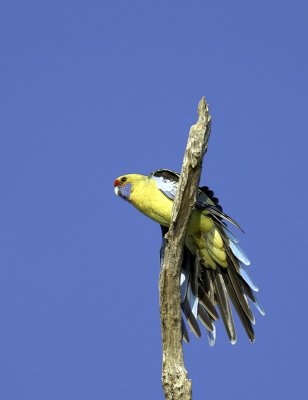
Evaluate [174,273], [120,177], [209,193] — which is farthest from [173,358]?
[120,177]

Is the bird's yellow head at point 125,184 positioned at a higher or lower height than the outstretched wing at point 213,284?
higher

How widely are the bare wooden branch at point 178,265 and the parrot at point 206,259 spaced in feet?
2.25

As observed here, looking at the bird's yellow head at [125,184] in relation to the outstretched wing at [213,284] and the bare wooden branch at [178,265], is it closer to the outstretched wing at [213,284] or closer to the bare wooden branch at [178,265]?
the outstretched wing at [213,284]

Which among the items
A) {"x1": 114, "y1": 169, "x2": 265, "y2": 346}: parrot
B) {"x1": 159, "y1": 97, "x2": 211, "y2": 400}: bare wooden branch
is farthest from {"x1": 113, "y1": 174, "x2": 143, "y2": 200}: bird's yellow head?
{"x1": 159, "y1": 97, "x2": 211, "y2": 400}: bare wooden branch

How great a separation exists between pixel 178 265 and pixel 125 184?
5.43ft

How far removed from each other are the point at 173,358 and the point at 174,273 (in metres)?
0.79

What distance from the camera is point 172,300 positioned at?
6965 mm

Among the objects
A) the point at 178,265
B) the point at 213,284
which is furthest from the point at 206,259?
the point at 178,265

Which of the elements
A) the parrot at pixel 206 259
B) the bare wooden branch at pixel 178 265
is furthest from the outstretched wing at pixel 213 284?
the bare wooden branch at pixel 178 265

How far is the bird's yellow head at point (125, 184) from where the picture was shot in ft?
26.8

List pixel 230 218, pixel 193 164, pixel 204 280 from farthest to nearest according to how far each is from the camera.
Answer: pixel 204 280 < pixel 230 218 < pixel 193 164

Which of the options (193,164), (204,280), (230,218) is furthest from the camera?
(204,280)

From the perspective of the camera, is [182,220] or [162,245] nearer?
[182,220]

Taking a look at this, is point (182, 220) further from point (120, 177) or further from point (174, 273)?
point (120, 177)
